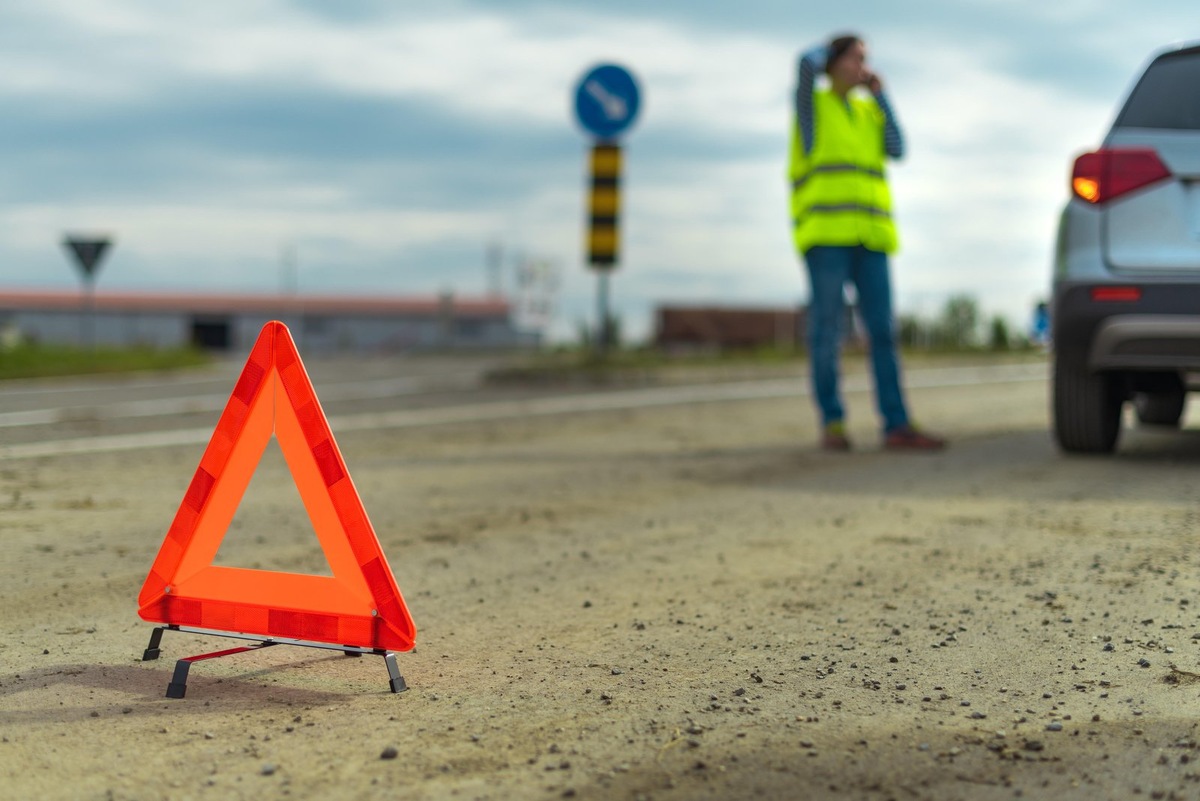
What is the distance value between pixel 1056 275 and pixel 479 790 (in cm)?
502

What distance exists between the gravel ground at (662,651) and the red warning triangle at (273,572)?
0.48 ft

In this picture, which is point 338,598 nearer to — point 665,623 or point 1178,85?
point 665,623

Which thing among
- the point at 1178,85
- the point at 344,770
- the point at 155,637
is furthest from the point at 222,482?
the point at 1178,85

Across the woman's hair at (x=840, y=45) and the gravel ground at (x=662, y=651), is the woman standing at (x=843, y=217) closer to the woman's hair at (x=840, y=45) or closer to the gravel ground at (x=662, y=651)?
the woman's hair at (x=840, y=45)

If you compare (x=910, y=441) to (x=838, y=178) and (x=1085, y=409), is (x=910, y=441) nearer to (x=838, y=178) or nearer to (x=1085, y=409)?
(x=1085, y=409)

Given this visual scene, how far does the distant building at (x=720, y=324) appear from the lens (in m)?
44.2

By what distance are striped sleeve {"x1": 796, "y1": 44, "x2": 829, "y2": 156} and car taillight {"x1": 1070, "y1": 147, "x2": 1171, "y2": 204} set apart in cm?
183

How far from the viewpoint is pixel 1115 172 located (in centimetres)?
611

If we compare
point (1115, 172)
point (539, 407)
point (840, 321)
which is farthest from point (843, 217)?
point (539, 407)

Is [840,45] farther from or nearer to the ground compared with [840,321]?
farther from the ground

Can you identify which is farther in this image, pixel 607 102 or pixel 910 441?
pixel 607 102

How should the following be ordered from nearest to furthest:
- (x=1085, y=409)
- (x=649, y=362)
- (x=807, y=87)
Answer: (x=1085, y=409) → (x=807, y=87) → (x=649, y=362)

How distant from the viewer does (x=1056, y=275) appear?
6.42 meters

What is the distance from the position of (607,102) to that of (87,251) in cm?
1049
